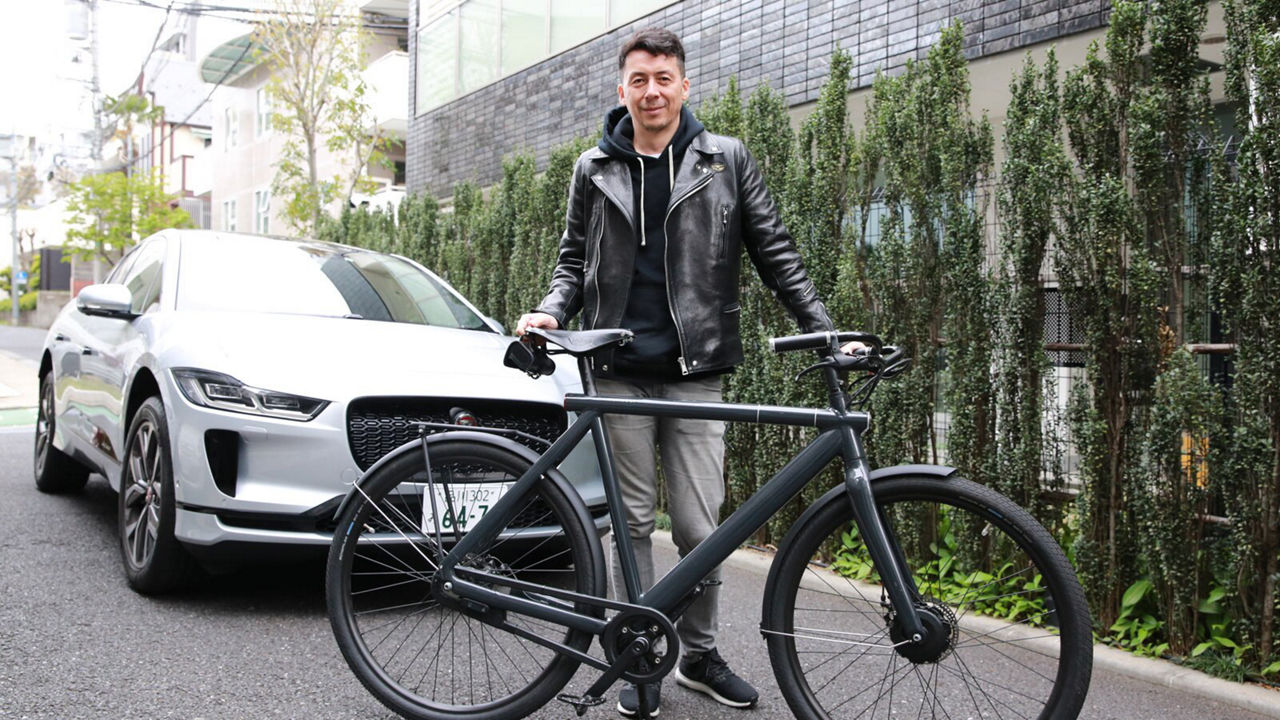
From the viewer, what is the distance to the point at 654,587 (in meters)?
2.74

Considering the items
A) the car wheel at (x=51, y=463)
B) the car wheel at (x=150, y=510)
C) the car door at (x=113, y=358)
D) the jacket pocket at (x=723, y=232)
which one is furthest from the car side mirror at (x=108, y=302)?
the jacket pocket at (x=723, y=232)

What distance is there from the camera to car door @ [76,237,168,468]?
15.0ft

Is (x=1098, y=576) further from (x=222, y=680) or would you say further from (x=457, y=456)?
(x=222, y=680)

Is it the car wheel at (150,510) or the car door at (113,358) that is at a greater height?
the car door at (113,358)

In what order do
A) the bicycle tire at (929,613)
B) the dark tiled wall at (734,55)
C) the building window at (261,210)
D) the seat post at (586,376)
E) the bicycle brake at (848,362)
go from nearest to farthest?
the bicycle tire at (929,613)
the bicycle brake at (848,362)
the seat post at (586,376)
the dark tiled wall at (734,55)
the building window at (261,210)

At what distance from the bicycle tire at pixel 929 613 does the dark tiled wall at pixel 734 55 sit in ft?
10.7

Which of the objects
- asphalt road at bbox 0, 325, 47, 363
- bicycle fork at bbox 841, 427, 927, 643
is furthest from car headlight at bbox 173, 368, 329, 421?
asphalt road at bbox 0, 325, 47, 363

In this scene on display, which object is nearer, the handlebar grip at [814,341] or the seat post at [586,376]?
the handlebar grip at [814,341]

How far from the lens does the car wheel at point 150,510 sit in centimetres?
389

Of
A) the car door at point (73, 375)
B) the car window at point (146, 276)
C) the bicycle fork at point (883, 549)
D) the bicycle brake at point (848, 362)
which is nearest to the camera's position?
the bicycle fork at point (883, 549)

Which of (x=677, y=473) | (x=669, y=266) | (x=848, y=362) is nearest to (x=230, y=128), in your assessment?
(x=669, y=266)

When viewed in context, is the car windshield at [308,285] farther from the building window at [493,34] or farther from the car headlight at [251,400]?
the building window at [493,34]

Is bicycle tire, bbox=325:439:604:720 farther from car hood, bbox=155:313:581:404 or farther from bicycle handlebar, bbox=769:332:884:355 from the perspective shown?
car hood, bbox=155:313:581:404

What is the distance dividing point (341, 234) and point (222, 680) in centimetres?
936
